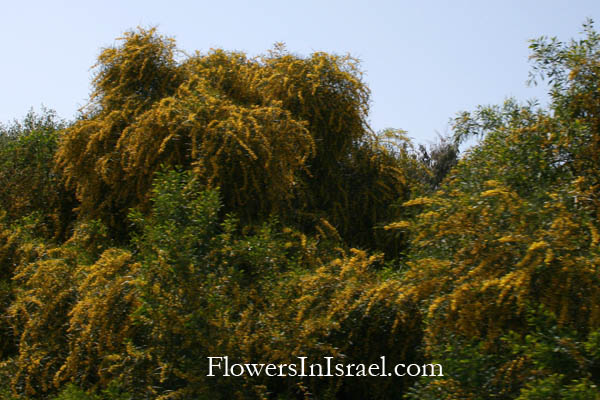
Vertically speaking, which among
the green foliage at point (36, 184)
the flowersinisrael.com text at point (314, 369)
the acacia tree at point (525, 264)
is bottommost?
the flowersinisrael.com text at point (314, 369)

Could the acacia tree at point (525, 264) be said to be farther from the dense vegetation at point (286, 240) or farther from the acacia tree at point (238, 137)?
the acacia tree at point (238, 137)

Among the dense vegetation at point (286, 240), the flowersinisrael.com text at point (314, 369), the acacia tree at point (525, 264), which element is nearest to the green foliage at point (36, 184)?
the dense vegetation at point (286, 240)

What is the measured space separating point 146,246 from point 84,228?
9.56 feet

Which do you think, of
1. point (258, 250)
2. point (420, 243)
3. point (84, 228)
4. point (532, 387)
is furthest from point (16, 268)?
point (532, 387)

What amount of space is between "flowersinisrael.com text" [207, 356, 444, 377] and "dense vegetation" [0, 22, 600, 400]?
80mm

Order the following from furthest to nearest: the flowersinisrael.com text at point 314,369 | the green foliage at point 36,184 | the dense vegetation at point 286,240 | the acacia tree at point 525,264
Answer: the green foliage at point 36,184
the flowersinisrael.com text at point 314,369
the dense vegetation at point 286,240
the acacia tree at point 525,264

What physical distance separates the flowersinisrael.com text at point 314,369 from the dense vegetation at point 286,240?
80 millimetres

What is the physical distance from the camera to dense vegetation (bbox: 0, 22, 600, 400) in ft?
15.7

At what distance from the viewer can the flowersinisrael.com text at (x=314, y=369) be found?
5.96 meters

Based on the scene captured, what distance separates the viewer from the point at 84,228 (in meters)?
9.09

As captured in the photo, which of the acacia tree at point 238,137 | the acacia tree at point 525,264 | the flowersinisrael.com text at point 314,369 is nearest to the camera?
the acacia tree at point 525,264

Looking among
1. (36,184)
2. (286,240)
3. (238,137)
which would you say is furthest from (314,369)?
(36,184)

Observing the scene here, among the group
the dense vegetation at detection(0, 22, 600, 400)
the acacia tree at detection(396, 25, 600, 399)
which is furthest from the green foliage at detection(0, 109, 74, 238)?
the acacia tree at detection(396, 25, 600, 399)

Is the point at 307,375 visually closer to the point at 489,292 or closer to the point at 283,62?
the point at 489,292
